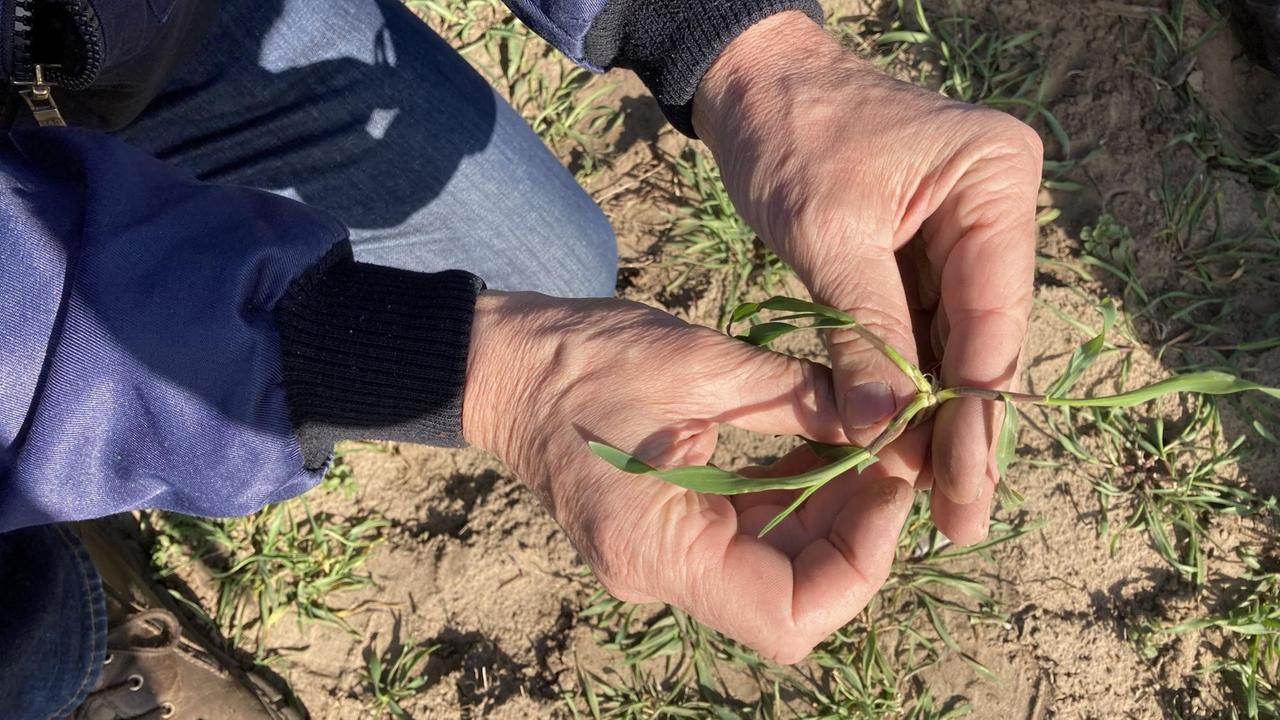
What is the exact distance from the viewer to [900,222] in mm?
1458

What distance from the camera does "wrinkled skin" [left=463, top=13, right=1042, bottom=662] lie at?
1291mm

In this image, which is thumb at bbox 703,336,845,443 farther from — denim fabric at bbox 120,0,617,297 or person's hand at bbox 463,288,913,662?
denim fabric at bbox 120,0,617,297

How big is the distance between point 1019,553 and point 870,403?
102 centimetres

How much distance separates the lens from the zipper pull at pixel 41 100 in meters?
1.35

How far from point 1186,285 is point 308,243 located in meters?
1.95

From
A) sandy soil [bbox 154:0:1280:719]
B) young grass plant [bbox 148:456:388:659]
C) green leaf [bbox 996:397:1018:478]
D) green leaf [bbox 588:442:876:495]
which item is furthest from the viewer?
young grass plant [bbox 148:456:388:659]

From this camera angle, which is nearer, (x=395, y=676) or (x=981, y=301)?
(x=981, y=301)

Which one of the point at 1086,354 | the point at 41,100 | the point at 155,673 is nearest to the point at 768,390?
the point at 1086,354

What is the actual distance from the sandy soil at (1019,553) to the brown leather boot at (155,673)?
0.13 m

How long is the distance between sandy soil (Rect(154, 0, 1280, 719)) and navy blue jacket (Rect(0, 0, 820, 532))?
29.3 inches

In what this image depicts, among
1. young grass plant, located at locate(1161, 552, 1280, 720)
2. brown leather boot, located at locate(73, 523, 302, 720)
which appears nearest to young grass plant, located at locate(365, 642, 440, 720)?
brown leather boot, located at locate(73, 523, 302, 720)

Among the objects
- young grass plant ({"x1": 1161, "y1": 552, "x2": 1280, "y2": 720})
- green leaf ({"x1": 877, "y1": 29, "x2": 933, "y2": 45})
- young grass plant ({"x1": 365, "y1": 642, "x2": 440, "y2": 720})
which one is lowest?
young grass plant ({"x1": 1161, "y1": 552, "x2": 1280, "y2": 720})

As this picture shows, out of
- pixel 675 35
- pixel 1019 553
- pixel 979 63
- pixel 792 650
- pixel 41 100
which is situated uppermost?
pixel 41 100

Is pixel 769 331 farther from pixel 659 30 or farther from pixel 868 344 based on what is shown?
pixel 659 30
